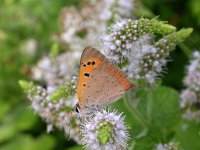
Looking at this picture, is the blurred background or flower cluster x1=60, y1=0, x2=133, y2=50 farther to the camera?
the blurred background

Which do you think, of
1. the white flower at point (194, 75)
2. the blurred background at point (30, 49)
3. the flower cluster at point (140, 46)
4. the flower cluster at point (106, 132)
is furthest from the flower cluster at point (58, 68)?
the flower cluster at point (106, 132)

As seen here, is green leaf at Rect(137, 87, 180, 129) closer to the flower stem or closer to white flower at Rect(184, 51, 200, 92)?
the flower stem

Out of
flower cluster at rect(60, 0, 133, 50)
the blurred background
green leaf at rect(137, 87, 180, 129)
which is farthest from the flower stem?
the blurred background

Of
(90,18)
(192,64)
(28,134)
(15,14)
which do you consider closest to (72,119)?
(192,64)

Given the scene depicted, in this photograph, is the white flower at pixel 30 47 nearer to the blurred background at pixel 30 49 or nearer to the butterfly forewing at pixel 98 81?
the blurred background at pixel 30 49

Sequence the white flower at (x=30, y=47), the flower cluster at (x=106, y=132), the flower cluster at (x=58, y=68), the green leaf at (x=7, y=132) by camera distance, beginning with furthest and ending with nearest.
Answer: the white flower at (x=30, y=47), the green leaf at (x=7, y=132), the flower cluster at (x=58, y=68), the flower cluster at (x=106, y=132)

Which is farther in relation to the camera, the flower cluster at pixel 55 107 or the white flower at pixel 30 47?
the white flower at pixel 30 47
